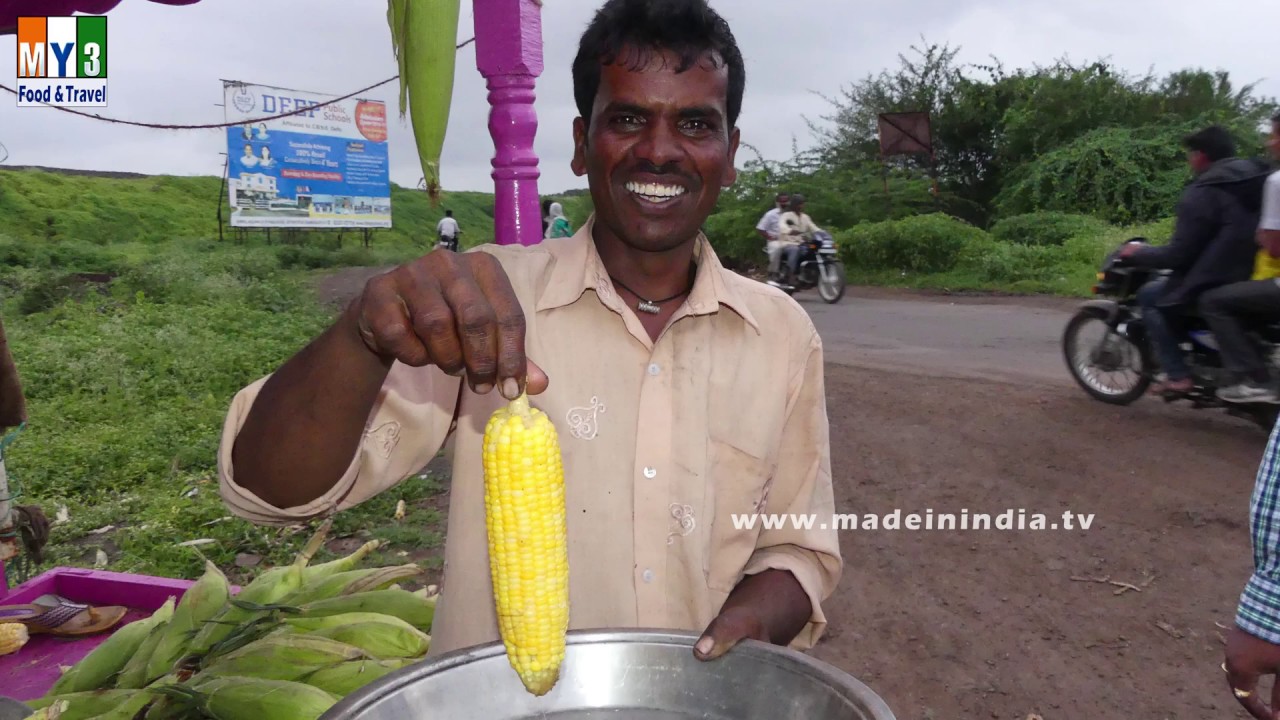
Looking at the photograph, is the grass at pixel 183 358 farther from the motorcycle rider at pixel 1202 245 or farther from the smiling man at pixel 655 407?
the motorcycle rider at pixel 1202 245

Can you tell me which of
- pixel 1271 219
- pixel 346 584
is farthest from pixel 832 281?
pixel 346 584

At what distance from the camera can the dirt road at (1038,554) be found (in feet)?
10.2

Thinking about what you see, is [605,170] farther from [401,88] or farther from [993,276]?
[993,276]

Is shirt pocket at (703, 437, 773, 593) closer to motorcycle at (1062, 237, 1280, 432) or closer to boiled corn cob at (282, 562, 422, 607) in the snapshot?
boiled corn cob at (282, 562, 422, 607)

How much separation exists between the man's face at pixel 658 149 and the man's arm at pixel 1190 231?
463cm

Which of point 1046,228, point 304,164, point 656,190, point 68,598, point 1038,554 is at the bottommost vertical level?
point 1038,554

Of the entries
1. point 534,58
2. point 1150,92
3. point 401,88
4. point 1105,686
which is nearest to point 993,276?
point 1150,92

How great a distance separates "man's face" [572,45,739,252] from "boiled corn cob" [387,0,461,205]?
0.27 metres

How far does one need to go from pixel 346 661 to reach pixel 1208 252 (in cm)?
518

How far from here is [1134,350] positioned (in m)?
5.81

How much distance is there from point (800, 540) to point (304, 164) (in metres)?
25.0

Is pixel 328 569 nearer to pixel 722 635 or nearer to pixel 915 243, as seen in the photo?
pixel 722 635

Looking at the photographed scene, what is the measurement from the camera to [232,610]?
203cm

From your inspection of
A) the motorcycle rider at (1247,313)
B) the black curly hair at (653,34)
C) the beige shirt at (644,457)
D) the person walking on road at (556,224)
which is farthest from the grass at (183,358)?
the motorcycle rider at (1247,313)
